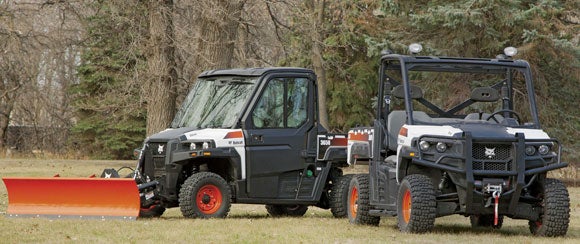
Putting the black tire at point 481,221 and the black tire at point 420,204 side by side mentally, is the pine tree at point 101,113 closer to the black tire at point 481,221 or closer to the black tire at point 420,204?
the black tire at point 481,221

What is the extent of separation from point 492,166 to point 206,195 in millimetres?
4642

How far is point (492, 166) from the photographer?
1320 cm

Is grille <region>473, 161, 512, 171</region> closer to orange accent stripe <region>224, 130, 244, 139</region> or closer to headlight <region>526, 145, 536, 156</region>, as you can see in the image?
headlight <region>526, 145, 536, 156</region>

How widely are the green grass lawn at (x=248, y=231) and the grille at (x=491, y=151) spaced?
919 millimetres

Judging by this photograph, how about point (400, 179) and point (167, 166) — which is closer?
point (400, 179)

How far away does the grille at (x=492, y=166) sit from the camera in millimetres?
13164

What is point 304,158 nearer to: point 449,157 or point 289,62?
point 449,157

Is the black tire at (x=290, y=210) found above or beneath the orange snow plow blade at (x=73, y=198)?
beneath

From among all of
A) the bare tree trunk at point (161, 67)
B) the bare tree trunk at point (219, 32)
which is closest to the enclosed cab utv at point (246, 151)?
the bare tree trunk at point (219, 32)

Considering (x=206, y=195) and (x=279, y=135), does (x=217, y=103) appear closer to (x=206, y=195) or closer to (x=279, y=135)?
(x=279, y=135)

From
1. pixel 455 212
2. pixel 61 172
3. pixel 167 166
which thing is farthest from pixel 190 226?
pixel 61 172

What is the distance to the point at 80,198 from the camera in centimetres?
1585

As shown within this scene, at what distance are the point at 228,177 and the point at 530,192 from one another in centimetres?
490

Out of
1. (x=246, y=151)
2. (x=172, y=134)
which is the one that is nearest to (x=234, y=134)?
(x=246, y=151)
